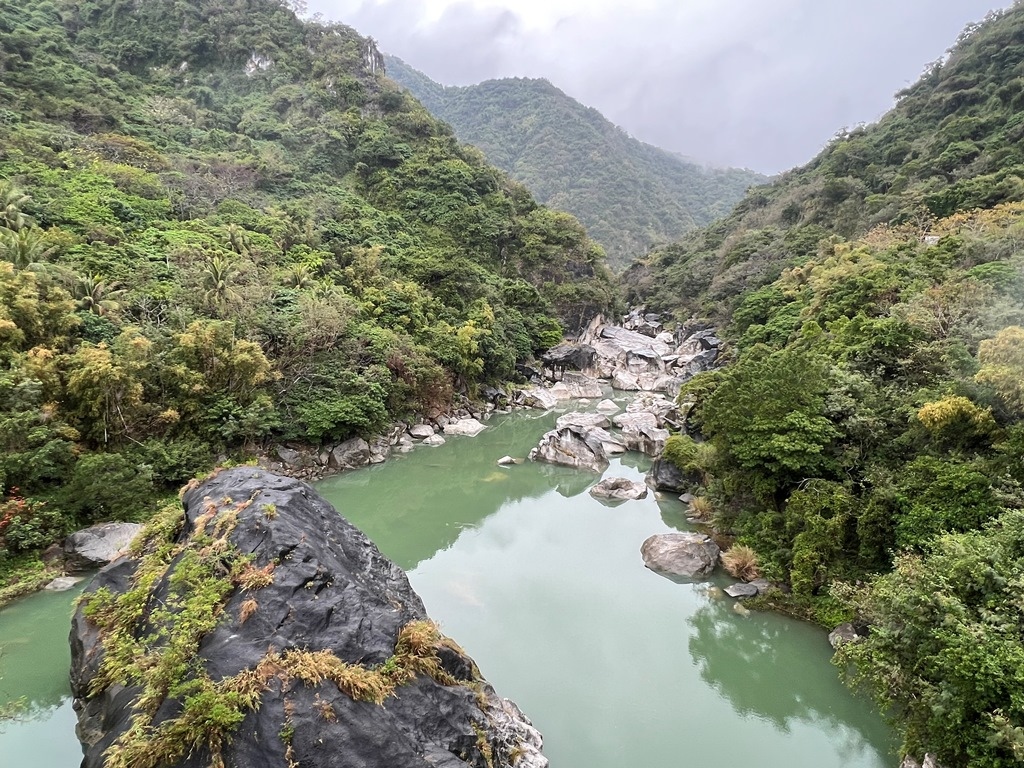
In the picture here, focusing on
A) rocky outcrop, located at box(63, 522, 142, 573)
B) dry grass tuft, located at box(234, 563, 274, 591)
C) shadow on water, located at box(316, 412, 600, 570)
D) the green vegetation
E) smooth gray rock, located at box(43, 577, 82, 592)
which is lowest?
smooth gray rock, located at box(43, 577, 82, 592)

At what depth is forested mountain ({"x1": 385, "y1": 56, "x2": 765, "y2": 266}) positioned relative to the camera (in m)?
84.8

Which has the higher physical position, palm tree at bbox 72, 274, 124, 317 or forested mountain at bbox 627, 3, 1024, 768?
forested mountain at bbox 627, 3, 1024, 768

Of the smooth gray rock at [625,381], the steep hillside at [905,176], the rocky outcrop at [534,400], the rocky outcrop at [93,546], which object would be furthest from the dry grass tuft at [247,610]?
the steep hillside at [905,176]

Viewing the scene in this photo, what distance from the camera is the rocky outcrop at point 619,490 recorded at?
648 inches

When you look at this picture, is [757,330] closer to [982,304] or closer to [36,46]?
[982,304]

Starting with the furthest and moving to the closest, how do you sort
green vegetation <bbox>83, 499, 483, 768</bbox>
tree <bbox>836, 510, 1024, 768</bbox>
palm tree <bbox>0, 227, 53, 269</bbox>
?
1. palm tree <bbox>0, 227, 53, 269</bbox>
2. tree <bbox>836, 510, 1024, 768</bbox>
3. green vegetation <bbox>83, 499, 483, 768</bbox>

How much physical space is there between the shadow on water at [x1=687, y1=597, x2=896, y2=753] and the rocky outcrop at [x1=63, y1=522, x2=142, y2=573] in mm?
11058

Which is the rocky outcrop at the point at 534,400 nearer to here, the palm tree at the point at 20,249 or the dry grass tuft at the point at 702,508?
the dry grass tuft at the point at 702,508

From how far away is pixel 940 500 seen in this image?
329 inches

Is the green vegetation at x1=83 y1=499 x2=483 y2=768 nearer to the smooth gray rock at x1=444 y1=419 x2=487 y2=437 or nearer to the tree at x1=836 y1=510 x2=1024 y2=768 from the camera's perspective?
the tree at x1=836 y1=510 x2=1024 y2=768

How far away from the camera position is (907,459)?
10.2 metres

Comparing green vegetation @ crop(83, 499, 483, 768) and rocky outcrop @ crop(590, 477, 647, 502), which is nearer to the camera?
green vegetation @ crop(83, 499, 483, 768)

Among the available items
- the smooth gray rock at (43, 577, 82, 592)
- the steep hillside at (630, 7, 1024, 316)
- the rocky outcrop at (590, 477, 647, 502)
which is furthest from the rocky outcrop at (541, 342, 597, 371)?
the smooth gray rock at (43, 577, 82, 592)

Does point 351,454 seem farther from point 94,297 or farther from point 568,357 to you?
point 568,357
